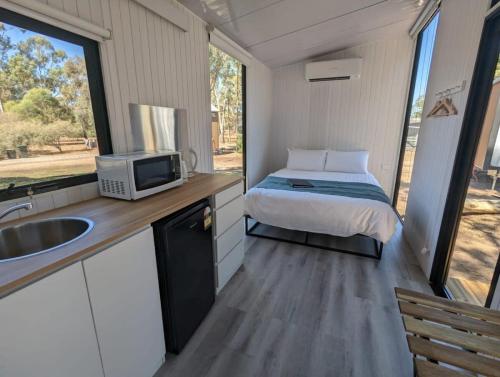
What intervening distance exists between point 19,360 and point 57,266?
278 millimetres

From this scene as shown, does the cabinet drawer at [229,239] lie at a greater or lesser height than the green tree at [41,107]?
lesser

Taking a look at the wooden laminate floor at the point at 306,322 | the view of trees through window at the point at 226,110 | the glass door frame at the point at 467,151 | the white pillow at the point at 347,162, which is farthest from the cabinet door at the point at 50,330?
the white pillow at the point at 347,162

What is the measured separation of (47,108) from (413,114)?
13.6 feet

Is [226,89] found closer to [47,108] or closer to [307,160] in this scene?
[307,160]

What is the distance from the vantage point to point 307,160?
3.97 m

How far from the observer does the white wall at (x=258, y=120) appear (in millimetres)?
3613

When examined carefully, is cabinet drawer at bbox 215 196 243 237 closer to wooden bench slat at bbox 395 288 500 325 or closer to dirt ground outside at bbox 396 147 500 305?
wooden bench slat at bbox 395 288 500 325

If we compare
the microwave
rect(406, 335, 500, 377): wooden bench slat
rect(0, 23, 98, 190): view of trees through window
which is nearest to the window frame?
rect(406, 335, 500, 377): wooden bench slat

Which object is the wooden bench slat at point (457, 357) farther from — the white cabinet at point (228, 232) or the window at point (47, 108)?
the window at point (47, 108)

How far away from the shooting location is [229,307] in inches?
72.2

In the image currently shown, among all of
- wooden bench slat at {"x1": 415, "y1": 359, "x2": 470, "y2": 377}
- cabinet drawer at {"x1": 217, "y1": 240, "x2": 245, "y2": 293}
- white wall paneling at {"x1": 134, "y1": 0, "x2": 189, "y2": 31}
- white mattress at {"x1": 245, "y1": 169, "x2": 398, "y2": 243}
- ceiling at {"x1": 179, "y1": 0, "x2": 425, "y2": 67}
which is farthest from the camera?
white mattress at {"x1": 245, "y1": 169, "x2": 398, "y2": 243}

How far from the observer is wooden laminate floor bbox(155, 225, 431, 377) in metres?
1.39

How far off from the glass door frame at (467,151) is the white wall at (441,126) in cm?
7

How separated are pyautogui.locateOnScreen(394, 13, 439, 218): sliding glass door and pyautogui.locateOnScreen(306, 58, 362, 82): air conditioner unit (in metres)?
0.79
